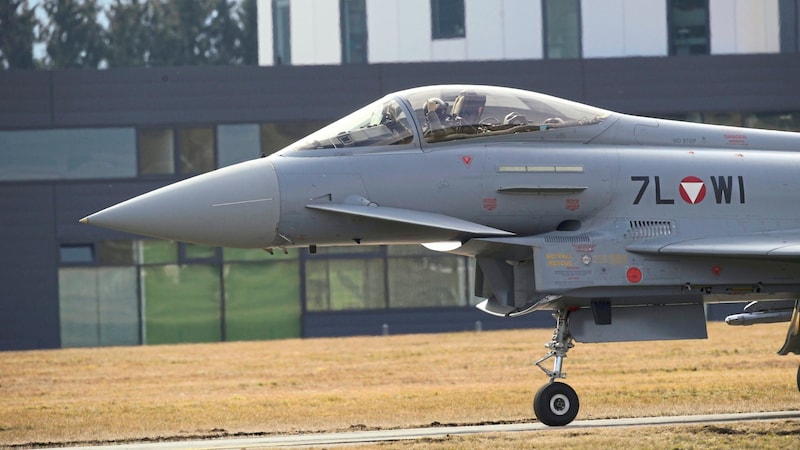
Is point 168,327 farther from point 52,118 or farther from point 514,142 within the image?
point 514,142

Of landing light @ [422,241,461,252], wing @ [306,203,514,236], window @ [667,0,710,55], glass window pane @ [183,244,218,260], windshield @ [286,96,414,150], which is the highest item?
window @ [667,0,710,55]

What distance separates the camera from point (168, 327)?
32938 millimetres

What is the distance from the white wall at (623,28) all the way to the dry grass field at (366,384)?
28.2 feet

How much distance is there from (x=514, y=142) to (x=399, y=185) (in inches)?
54.8

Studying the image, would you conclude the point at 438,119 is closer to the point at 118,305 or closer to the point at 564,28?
the point at 118,305

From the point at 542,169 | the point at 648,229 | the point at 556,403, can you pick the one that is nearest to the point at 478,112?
the point at 542,169

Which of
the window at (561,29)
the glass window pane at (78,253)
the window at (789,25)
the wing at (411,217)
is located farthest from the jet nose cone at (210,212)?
the window at (789,25)

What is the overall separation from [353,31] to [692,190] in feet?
79.8

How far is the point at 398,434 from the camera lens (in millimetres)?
14305

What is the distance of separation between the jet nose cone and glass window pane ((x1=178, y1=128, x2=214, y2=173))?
1900cm

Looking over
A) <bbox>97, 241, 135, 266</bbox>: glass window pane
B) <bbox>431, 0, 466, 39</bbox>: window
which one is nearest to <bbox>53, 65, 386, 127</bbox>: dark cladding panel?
<bbox>97, 241, 135, 266</bbox>: glass window pane

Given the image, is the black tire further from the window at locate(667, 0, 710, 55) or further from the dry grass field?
the window at locate(667, 0, 710, 55)

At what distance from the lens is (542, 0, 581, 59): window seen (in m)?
36.3

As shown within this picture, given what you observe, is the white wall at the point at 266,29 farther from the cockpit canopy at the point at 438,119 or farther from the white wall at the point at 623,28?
the cockpit canopy at the point at 438,119
